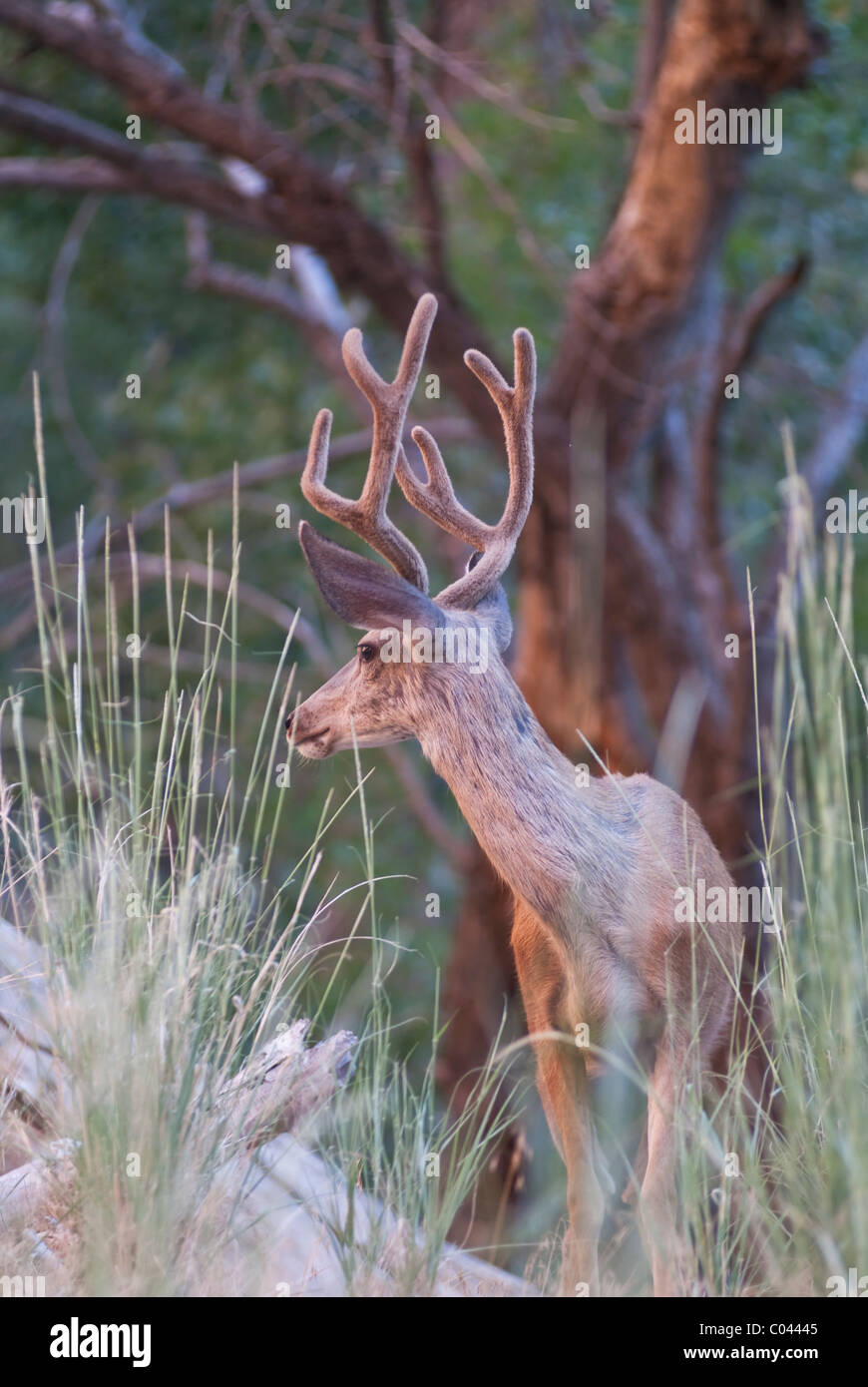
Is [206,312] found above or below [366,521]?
above

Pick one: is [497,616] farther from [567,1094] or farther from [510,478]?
[567,1094]

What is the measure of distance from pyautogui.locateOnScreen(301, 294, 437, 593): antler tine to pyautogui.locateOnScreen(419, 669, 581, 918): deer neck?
1.31 feet

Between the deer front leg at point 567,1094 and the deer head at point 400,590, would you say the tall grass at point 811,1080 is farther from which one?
the deer head at point 400,590

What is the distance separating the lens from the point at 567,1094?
370cm

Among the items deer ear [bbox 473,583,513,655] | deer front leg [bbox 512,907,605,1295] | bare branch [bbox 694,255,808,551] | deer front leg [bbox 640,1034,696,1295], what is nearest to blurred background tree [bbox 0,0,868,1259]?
bare branch [bbox 694,255,808,551]

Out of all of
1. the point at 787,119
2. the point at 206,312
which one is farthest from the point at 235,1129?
the point at 206,312

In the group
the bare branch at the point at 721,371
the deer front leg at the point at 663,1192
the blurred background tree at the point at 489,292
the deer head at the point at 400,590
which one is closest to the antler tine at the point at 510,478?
the deer head at the point at 400,590

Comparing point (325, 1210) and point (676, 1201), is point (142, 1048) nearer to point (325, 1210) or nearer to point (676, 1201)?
point (325, 1210)

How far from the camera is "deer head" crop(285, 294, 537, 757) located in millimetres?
3582

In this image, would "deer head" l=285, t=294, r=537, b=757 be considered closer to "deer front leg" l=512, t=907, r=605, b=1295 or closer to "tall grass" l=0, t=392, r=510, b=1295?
"tall grass" l=0, t=392, r=510, b=1295

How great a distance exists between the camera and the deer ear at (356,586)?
11.6 feet

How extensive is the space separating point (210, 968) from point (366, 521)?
1143mm

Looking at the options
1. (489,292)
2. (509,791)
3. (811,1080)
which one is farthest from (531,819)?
(489,292)

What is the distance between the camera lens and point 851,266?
41.5 ft
